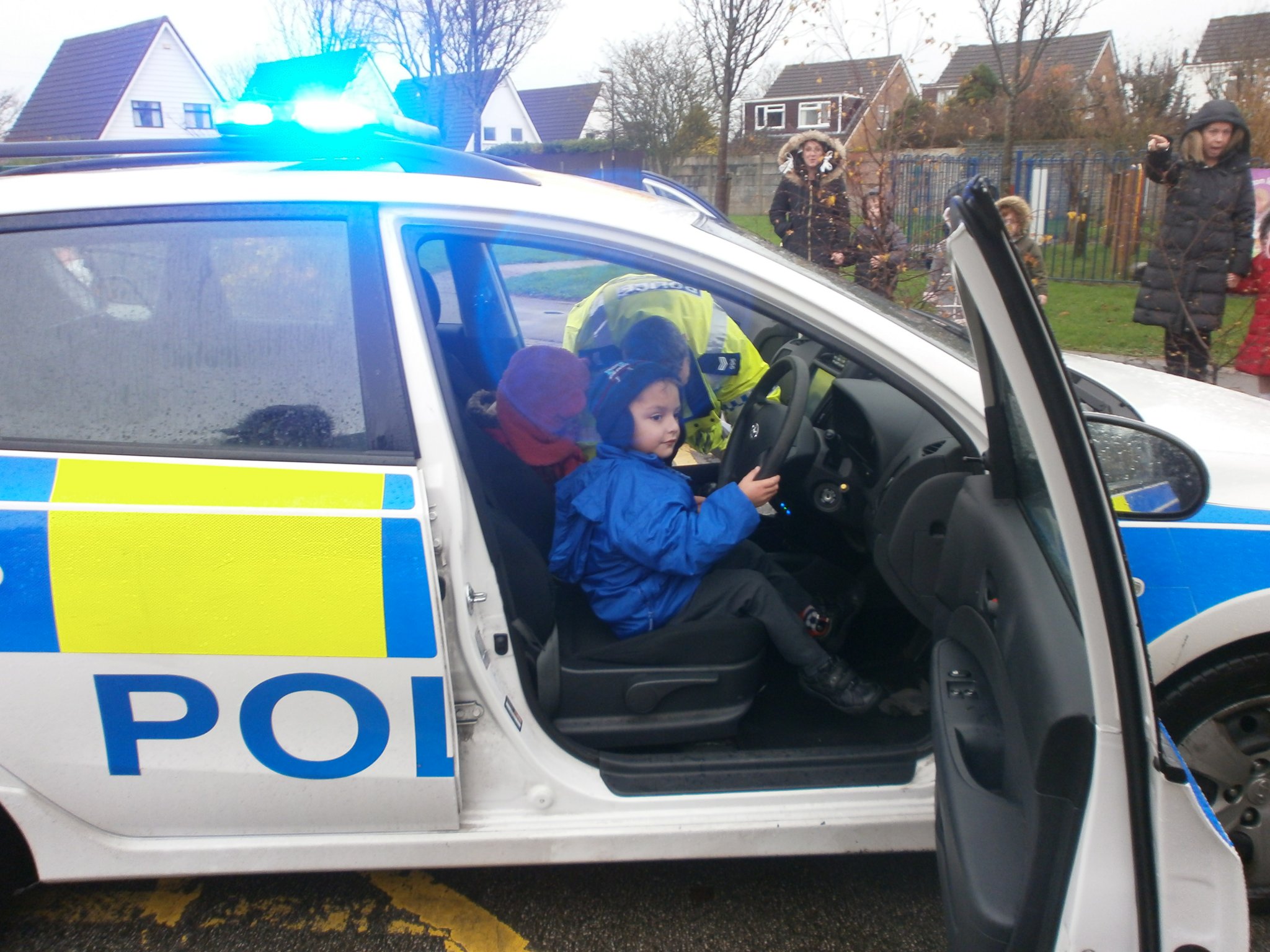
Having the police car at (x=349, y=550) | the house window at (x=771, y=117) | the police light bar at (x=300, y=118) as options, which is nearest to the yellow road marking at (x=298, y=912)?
the police car at (x=349, y=550)

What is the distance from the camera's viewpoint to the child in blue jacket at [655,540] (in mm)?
2107

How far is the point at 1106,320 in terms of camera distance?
927cm

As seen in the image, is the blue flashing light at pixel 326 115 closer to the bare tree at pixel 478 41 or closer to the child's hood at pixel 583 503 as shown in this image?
the child's hood at pixel 583 503

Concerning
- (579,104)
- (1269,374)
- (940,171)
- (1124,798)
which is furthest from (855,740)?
(579,104)

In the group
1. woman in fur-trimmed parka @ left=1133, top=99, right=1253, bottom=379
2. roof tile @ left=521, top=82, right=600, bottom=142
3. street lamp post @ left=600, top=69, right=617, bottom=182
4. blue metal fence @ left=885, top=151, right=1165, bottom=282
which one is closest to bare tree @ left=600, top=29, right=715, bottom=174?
street lamp post @ left=600, top=69, right=617, bottom=182

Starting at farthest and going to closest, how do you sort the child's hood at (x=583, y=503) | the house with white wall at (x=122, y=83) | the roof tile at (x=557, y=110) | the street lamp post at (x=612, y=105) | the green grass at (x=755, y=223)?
the roof tile at (x=557, y=110)
the house with white wall at (x=122, y=83)
the street lamp post at (x=612, y=105)
the green grass at (x=755, y=223)
the child's hood at (x=583, y=503)

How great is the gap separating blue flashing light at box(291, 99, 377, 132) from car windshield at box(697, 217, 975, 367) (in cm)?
74

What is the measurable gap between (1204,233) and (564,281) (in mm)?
3807

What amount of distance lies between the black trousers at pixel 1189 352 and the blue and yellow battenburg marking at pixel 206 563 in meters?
4.53

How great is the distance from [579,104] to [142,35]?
17715 millimetres

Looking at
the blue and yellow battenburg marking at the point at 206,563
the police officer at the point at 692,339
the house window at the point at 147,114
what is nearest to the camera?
the blue and yellow battenburg marking at the point at 206,563

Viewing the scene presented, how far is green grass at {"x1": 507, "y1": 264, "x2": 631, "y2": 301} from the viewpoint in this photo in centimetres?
275

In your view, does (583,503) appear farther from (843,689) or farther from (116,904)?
(116,904)

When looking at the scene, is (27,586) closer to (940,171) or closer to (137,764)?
(137,764)
